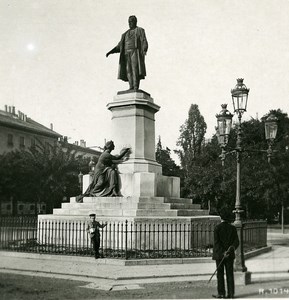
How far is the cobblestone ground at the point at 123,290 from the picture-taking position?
8.98 metres

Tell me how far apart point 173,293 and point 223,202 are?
33.2 m

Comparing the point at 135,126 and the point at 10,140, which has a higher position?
the point at 10,140

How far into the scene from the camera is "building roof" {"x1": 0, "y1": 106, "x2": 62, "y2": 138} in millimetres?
63875

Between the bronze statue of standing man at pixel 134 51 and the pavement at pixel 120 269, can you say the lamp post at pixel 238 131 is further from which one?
the bronze statue of standing man at pixel 134 51

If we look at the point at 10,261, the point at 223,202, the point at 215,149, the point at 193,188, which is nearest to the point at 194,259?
the point at 10,261

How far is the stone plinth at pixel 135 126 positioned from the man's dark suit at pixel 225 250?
9.03m

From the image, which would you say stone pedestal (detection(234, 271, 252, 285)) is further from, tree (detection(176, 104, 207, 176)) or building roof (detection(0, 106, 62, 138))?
tree (detection(176, 104, 207, 176))

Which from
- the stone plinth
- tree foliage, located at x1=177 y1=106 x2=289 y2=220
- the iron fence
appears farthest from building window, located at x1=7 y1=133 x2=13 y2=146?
the iron fence

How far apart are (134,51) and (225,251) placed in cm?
1200

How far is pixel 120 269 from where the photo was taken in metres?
12.0

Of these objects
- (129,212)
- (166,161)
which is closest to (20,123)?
(166,161)

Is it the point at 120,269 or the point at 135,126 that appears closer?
the point at 120,269

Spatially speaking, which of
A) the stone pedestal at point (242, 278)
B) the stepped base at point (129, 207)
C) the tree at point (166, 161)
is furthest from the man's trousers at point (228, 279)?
the tree at point (166, 161)

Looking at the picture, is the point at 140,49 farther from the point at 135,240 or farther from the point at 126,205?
the point at 135,240
